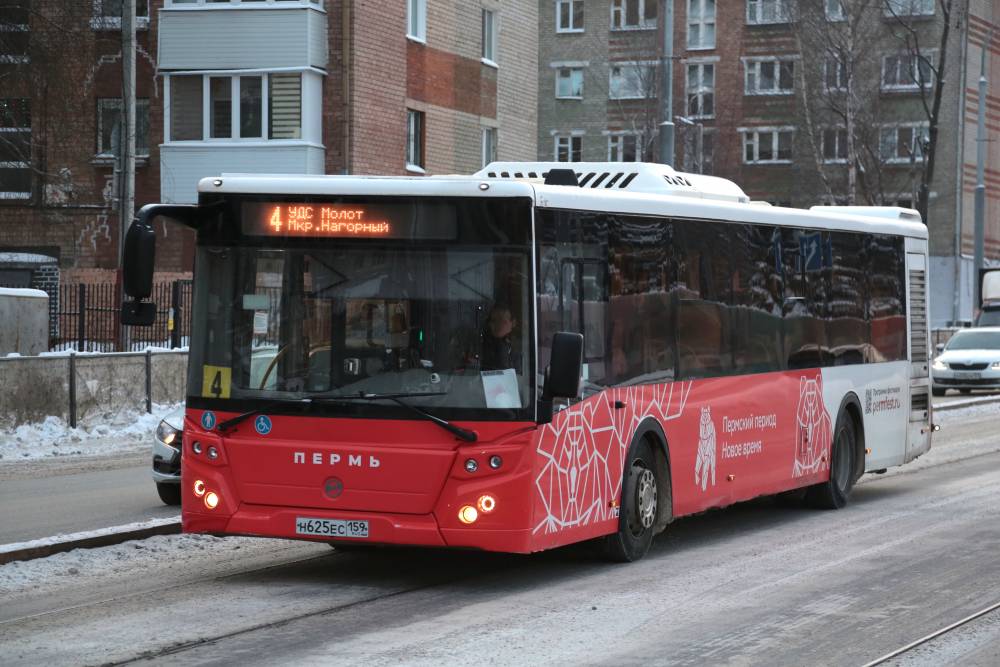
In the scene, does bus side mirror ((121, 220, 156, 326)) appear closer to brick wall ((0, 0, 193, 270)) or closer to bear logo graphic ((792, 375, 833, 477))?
bear logo graphic ((792, 375, 833, 477))

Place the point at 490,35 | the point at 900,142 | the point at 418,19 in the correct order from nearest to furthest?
the point at 418,19
the point at 490,35
the point at 900,142

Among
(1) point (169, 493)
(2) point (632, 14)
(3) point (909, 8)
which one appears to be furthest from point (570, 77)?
(1) point (169, 493)

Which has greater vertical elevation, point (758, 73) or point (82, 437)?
point (758, 73)

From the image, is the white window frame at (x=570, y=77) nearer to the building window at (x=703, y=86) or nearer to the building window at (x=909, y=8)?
the building window at (x=703, y=86)

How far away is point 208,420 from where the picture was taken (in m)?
10.8

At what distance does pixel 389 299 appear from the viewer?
1048 centimetres

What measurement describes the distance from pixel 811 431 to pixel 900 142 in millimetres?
55342

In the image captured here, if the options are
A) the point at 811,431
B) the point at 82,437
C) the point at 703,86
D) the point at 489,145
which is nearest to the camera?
the point at 811,431

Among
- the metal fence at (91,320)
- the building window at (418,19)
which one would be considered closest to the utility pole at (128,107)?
the metal fence at (91,320)

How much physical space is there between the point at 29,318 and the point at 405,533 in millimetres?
16492

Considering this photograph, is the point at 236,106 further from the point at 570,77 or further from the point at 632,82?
the point at 570,77

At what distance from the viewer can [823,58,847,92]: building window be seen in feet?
203

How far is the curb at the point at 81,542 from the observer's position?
11297 millimetres

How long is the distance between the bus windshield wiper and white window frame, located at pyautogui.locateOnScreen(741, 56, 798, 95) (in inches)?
2440
